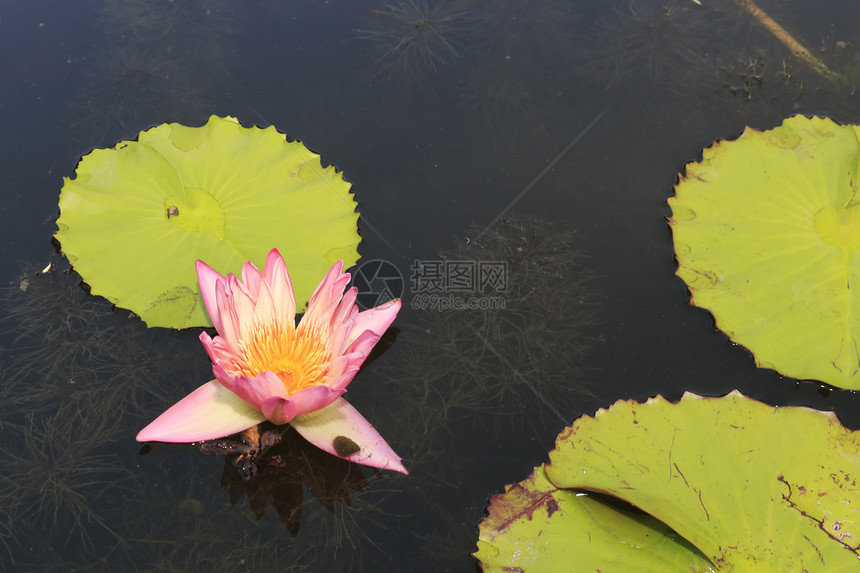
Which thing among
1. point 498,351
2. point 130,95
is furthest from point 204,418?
point 130,95

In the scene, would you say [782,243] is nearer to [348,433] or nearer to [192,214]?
[348,433]

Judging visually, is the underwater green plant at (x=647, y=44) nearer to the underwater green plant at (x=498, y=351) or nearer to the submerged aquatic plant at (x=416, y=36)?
A: the submerged aquatic plant at (x=416, y=36)

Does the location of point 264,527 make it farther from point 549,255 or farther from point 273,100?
point 273,100

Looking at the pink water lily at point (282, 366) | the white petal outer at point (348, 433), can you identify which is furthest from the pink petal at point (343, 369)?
the white petal outer at point (348, 433)

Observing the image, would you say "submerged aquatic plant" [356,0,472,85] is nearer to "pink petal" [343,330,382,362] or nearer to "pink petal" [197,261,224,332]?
"pink petal" [197,261,224,332]

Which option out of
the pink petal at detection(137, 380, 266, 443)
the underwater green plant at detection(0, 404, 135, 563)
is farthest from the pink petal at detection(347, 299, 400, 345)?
the underwater green plant at detection(0, 404, 135, 563)

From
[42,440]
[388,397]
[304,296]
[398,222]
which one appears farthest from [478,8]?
[42,440]
